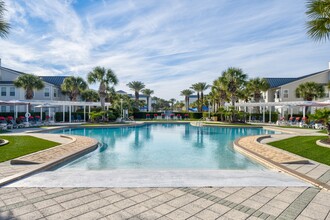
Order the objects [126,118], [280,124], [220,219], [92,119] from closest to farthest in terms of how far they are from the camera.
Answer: [220,219]
[280,124]
[92,119]
[126,118]

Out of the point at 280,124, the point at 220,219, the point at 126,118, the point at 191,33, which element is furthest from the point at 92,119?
the point at 220,219

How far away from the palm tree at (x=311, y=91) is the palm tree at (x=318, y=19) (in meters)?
23.5

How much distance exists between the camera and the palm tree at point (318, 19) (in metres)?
8.11

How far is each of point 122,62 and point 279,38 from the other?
43.9 feet

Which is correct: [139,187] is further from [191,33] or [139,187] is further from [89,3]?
[191,33]

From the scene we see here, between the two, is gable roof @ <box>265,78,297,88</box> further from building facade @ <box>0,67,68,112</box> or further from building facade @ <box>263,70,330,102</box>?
building facade @ <box>0,67,68,112</box>

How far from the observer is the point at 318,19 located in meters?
8.45

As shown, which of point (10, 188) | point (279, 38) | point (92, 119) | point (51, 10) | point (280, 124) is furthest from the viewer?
point (92, 119)

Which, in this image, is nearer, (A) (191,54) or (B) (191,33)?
(B) (191,33)

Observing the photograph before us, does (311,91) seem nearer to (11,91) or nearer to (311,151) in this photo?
(311,151)

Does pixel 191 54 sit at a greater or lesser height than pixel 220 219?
greater

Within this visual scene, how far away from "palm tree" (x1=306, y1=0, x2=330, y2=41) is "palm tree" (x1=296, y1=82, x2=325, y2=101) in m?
23.5

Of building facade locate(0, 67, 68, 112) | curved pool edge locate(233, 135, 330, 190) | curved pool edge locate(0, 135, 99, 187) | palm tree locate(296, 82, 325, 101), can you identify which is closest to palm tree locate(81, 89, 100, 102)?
building facade locate(0, 67, 68, 112)

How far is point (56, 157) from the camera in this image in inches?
296
